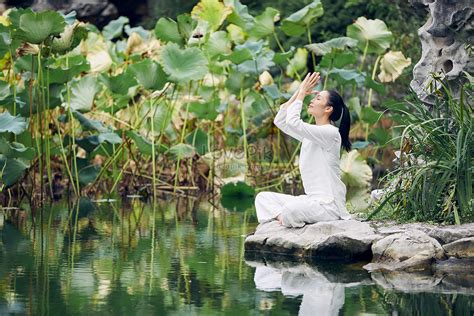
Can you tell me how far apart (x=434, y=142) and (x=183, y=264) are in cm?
204

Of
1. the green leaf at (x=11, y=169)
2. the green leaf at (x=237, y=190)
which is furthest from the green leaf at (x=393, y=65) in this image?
the green leaf at (x=11, y=169)

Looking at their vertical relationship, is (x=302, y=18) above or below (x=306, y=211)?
above

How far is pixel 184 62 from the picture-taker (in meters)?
13.2

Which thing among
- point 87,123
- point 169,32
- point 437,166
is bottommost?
point 437,166

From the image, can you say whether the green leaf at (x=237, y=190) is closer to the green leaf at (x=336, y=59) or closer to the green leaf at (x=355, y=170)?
the green leaf at (x=355, y=170)

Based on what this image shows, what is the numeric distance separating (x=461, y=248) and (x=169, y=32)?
7205mm

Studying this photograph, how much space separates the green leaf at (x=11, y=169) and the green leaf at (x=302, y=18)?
430cm

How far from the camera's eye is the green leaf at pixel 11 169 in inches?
468

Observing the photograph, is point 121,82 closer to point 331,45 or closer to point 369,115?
point 331,45

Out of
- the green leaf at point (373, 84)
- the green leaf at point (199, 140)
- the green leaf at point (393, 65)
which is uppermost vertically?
the green leaf at point (393, 65)

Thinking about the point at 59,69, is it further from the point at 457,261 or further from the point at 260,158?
the point at 457,261

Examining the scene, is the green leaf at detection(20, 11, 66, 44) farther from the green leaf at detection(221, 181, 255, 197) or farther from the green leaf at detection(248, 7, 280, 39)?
the green leaf at detection(248, 7, 280, 39)

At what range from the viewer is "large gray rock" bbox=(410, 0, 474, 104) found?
938cm

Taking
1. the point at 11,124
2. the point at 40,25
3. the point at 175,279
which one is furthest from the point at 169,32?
the point at 175,279
